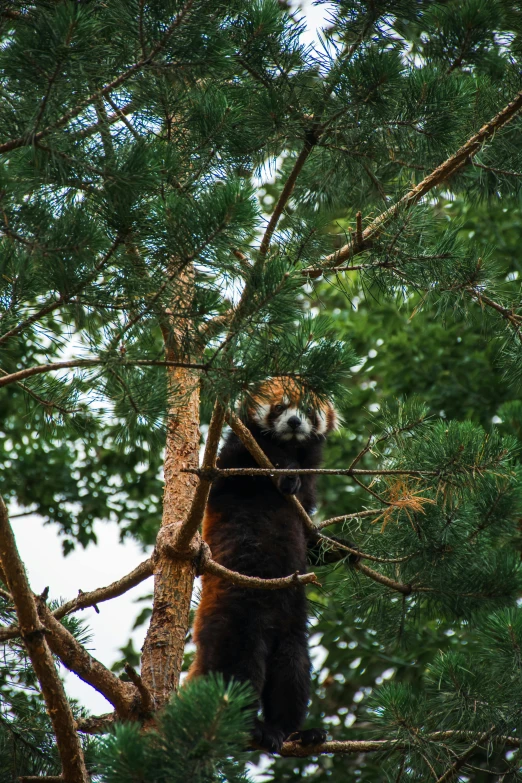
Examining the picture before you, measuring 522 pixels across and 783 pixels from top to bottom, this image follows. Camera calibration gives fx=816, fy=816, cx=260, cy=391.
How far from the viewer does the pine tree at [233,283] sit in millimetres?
2420

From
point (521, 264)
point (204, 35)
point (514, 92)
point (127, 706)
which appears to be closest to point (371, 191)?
point (514, 92)

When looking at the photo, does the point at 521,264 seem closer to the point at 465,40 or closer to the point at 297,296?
→ the point at 465,40

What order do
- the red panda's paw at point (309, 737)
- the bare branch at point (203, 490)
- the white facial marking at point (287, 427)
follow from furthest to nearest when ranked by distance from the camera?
the white facial marking at point (287, 427)
the red panda's paw at point (309, 737)
the bare branch at point (203, 490)

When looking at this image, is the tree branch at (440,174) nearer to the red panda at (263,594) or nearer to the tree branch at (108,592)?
the red panda at (263,594)

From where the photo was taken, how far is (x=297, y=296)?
2.62 m

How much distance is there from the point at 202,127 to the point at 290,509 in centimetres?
223

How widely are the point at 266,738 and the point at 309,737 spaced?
0.25m

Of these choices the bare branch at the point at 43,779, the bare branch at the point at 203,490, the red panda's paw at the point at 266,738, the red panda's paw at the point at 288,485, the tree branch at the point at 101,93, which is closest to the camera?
the tree branch at the point at 101,93

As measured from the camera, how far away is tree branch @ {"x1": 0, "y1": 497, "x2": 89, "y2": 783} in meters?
2.58

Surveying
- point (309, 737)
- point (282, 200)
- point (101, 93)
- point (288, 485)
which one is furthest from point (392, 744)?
point (101, 93)

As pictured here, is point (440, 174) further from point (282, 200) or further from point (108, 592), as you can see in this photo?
point (108, 592)

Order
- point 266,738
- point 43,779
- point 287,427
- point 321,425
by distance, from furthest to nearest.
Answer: point 321,425 → point 287,427 → point 266,738 → point 43,779

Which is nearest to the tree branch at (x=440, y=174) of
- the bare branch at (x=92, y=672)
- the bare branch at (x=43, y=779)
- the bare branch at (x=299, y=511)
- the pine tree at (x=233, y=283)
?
the pine tree at (x=233, y=283)

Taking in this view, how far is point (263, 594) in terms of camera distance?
427 cm
